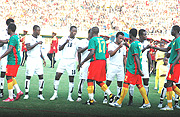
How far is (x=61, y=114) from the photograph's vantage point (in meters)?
5.42

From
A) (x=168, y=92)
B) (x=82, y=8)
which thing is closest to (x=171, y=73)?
(x=168, y=92)

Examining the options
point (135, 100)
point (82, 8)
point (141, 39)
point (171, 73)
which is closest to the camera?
point (171, 73)

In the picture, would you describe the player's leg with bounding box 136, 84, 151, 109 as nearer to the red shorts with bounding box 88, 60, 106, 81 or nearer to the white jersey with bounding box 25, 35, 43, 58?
the red shorts with bounding box 88, 60, 106, 81

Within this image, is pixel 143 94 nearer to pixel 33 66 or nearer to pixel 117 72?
pixel 117 72

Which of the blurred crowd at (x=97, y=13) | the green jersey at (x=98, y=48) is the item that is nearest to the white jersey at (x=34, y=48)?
the green jersey at (x=98, y=48)

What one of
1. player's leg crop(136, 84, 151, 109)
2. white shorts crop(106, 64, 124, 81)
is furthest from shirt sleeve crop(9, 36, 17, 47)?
player's leg crop(136, 84, 151, 109)

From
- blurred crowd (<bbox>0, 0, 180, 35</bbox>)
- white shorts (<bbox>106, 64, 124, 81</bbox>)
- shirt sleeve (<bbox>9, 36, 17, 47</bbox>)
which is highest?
blurred crowd (<bbox>0, 0, 180, 35</bbox>)

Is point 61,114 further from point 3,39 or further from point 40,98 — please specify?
point 3,39

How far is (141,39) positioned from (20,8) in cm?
2767

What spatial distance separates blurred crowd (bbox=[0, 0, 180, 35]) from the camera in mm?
31891

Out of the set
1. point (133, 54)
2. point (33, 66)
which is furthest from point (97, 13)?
point (133, 54)

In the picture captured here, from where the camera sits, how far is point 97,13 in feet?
116

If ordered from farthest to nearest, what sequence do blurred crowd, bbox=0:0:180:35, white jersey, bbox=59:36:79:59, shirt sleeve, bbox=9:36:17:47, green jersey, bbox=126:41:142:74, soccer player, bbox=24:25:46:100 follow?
1. blurred crowd, bbox=0:0:180:35
2. white jersey, bbox=59:36:79:59
3. soccer player, bbox=24:25:46:100
4. shirt sleeve, bbox=9:36:17:47
5. green jersey, bbox=126:41:142:74

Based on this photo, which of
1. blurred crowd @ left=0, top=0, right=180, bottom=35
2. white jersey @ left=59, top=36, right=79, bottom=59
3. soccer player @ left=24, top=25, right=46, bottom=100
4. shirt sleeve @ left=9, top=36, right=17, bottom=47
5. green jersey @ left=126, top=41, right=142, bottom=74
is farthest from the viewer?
blurred crowd @ left=0, top=0, right=180, bottom=35
